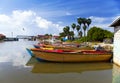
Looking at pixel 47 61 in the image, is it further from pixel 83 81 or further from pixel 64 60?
pixel 83 81

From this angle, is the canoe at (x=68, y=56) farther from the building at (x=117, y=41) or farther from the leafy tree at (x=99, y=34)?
the leafy tree at (x=99, y=34)

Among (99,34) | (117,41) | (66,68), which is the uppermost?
(99,34)

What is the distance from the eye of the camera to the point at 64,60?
18.4 metres

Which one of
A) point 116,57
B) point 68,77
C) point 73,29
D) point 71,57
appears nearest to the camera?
point 68,77

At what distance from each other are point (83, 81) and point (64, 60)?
6.85 m

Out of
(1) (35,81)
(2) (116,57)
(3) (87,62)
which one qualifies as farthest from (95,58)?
(1) (35,81)

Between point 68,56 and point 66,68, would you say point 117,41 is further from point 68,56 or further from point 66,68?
point 66,68

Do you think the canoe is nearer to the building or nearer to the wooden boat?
the wooden boat

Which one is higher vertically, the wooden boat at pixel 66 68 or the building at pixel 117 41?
the building at pixel 117 41

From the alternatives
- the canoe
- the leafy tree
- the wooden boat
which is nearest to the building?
the wooden boat

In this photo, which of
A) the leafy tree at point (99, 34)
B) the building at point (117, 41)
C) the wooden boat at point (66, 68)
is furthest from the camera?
the leafy tree at point (99, 34)

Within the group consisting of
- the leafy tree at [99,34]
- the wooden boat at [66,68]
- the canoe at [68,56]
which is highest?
the leafy tree at [99,34]

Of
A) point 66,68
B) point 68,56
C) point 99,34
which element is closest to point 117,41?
→ point 68,56

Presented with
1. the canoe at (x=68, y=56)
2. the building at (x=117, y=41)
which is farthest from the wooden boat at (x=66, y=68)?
the building at (x=117, y=41)
